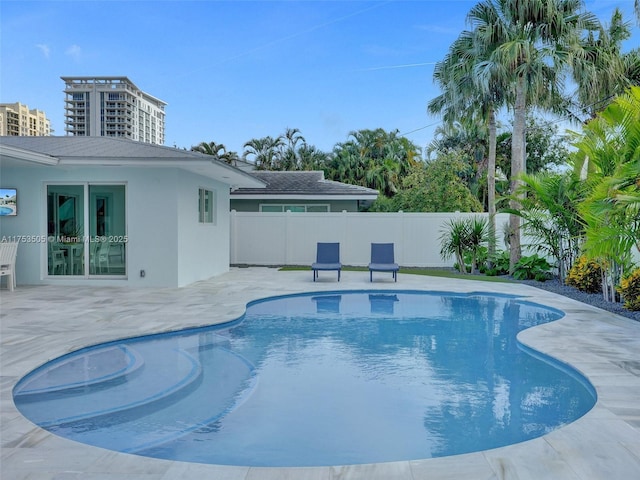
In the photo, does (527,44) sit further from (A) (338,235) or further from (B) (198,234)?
(B) (198,234)

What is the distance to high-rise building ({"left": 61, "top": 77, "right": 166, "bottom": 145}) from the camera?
6119 centimetres

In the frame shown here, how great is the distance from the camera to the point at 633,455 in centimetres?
364

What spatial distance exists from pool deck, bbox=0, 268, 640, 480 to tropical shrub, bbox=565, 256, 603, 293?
99 centimetres

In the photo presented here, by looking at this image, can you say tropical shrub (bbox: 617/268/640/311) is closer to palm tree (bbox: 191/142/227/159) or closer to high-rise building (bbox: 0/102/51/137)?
high-rise building (bbox: 0/102/51/137)

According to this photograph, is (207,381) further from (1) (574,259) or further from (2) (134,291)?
(1) (574,259)

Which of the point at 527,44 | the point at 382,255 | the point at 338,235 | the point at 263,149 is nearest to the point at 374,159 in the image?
the point at 263,149

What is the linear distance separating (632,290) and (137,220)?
10.4 m

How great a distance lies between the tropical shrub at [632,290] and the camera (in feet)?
30.5

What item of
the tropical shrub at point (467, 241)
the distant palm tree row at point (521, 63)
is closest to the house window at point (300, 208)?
the tropical shrub at point (467, 241)

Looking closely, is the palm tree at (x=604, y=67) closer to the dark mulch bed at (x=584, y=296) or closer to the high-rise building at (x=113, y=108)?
the dark mulch bed at (x=584, y=296)

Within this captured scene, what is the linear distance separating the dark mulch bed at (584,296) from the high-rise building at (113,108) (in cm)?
4982

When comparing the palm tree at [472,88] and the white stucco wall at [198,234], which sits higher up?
the palm tree at [472,88]

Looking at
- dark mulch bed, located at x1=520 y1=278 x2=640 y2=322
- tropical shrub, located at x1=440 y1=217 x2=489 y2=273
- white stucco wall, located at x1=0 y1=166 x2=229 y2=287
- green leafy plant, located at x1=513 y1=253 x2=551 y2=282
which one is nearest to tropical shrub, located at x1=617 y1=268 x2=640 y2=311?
dark mulch bed, located at x1=520 y1=278 x2=640 y2=322

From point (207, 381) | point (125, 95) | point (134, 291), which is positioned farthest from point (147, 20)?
point (125, 95)
